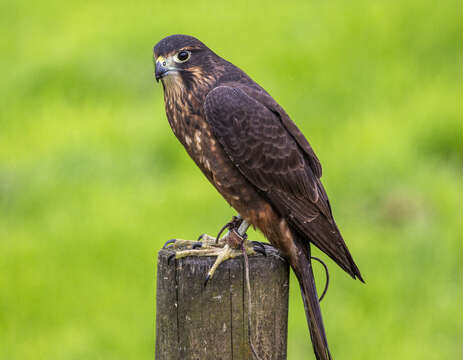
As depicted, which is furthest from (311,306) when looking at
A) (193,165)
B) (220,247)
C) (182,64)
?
(193,165)

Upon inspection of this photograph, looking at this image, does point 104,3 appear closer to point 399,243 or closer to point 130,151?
point 130,151

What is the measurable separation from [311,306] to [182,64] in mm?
1242

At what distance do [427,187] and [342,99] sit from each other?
1426 mm

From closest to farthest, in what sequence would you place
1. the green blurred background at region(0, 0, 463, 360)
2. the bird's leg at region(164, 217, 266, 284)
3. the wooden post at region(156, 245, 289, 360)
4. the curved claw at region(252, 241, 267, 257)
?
the wooden post at region(156, 245, 289, 360) < the bird's leg at region(164, 217, 266, 284) < the curved claw at region(252, 241, 267, 257) < the green blurred background at region(0, 0, 463, 360)

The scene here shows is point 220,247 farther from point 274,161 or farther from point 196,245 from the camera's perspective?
point 274,161

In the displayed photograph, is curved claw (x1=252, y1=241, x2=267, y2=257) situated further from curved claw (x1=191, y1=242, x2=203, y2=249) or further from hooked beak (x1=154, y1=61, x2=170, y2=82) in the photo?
hooked beak (x1=154, y1=61, x2=170, y2=82)

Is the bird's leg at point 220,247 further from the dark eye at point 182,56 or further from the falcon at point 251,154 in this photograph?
the dark eye at point 182,56

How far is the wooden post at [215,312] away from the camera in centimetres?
298

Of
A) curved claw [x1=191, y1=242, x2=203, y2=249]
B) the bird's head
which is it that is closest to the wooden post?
curved claw [x1=191, y1=242, x2=203, y2=249]

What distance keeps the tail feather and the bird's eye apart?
1003 mm

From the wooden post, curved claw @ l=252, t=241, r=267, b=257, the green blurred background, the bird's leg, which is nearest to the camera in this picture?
the wooden post

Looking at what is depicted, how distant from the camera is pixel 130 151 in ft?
22.9

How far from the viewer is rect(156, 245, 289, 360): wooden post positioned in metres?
2.98

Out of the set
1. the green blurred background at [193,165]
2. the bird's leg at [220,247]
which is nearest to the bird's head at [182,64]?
the bird's leg at [220,247]
